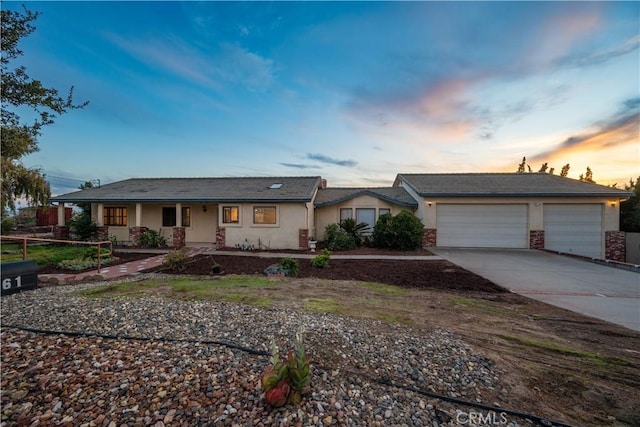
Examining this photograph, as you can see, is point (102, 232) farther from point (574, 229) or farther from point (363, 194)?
point (574, 229)

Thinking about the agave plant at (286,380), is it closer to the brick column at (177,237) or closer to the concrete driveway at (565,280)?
the concrete driveway at (565,280)

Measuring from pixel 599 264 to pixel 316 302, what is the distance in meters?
12.4

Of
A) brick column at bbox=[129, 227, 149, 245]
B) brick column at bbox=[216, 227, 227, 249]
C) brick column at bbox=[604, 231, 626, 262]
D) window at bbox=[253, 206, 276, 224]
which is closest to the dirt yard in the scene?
window at bbox=[253, 206, 276, 224]

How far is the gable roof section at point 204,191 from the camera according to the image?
535 inches

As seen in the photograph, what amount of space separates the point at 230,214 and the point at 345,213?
689cm

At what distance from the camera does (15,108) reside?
25.9ft

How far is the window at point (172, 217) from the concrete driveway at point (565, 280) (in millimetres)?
14444

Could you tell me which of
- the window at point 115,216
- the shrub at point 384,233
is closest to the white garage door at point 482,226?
the shrub at point 384,233

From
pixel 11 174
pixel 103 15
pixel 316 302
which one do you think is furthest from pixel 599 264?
pixel 11 174

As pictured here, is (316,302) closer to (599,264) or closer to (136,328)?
(136,328)

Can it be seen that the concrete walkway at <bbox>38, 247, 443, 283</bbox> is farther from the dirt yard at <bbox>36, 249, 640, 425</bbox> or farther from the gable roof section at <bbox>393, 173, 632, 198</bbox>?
the gable roof section at <bbox>393, 173, 632, 198</bbox>

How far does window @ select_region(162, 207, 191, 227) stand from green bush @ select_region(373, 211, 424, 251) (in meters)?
11.5

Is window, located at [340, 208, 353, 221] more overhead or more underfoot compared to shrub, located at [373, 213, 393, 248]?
more overhead

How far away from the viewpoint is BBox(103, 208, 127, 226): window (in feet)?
49.8
